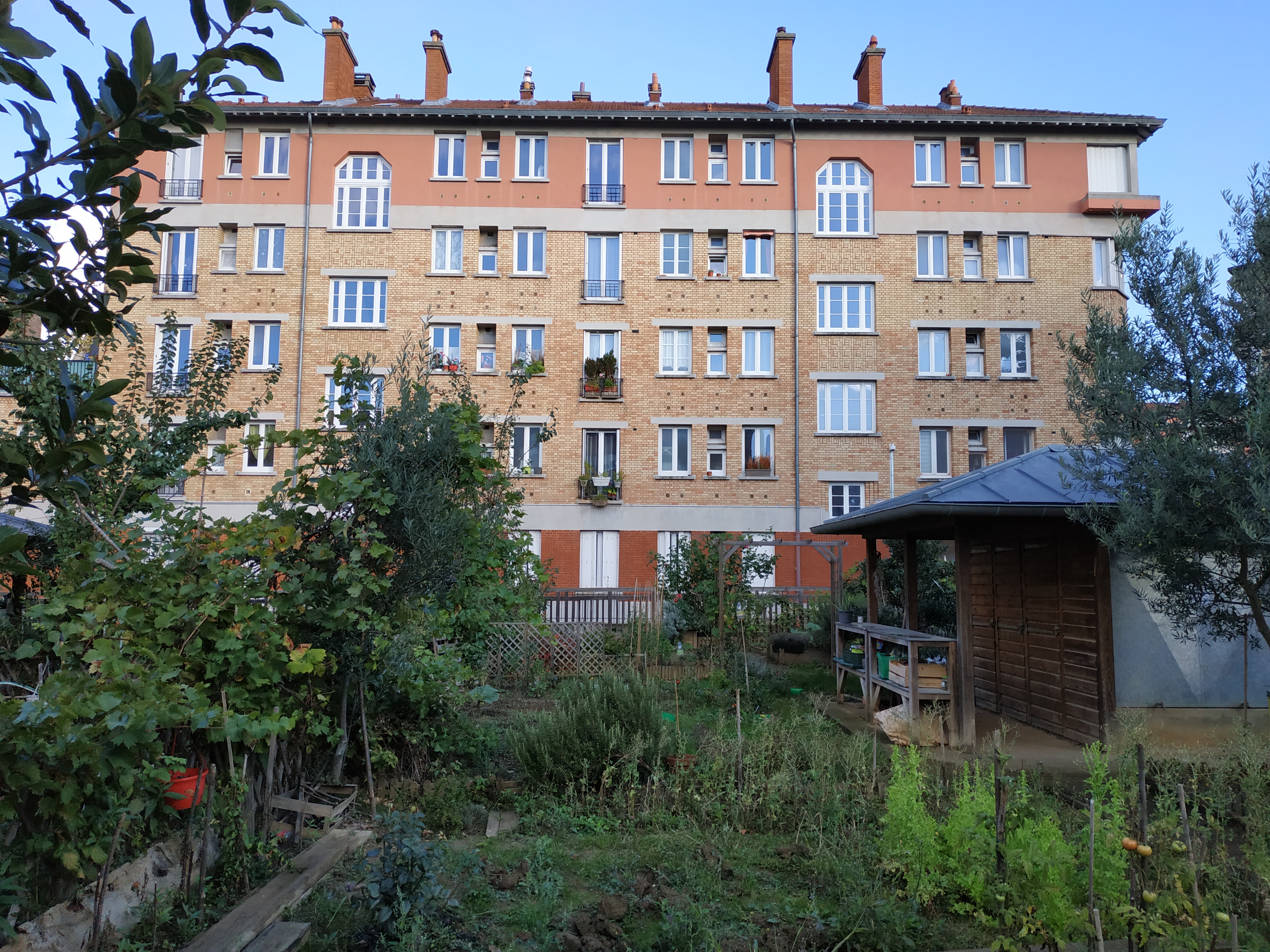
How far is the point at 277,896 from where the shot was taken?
13.9 ft

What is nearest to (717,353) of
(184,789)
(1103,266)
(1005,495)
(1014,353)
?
(1014,353)

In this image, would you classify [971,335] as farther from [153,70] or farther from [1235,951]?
[153,70]

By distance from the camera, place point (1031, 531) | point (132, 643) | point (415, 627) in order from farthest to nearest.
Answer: point (1031, 531) → point (415, 627) → point (132, 643)

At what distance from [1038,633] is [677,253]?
64.0ft

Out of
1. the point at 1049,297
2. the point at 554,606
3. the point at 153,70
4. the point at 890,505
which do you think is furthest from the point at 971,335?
the point at 153,70

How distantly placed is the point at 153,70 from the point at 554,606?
15.6 m

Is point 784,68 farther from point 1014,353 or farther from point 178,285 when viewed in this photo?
point 178,285

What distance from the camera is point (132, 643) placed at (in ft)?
15.9

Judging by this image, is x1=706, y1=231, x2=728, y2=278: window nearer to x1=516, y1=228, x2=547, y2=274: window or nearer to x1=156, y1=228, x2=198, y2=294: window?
x1=516, y1=228, x2=547, y2=274: window

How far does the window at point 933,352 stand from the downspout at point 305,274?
63.1 feet

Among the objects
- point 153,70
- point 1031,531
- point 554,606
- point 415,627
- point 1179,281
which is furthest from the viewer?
point 554,606

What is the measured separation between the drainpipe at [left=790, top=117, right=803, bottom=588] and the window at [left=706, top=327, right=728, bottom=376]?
215 centimetres

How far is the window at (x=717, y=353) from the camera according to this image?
2634 centimetres

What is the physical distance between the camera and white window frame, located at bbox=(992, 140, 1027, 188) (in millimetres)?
26875
